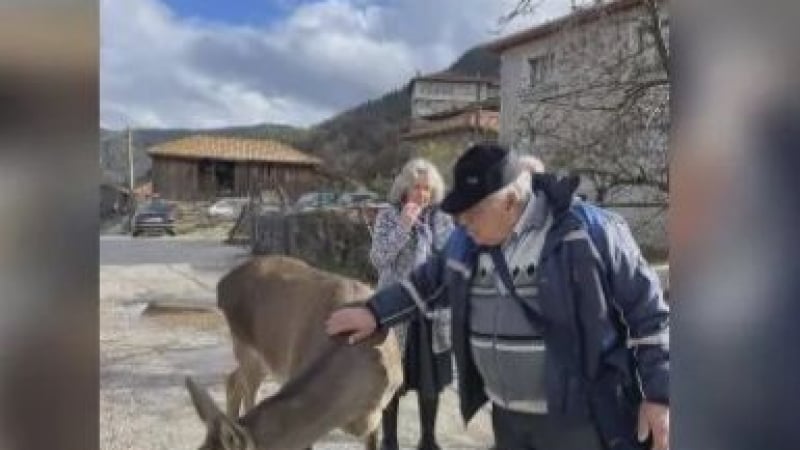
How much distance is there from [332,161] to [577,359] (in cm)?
1942

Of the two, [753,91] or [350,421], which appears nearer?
[753,91]

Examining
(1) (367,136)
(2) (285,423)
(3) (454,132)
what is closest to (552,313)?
(2) (285,423)

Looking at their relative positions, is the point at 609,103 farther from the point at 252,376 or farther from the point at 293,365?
the point at 293,365

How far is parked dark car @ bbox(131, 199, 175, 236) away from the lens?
30.8 meters

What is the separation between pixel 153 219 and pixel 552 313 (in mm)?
31401

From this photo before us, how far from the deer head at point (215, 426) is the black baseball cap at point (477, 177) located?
1.17 m

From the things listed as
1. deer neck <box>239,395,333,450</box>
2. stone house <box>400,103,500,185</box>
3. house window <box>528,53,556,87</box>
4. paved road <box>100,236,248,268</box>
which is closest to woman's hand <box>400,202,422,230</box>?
deer neck <box>239,395,333,450</box>

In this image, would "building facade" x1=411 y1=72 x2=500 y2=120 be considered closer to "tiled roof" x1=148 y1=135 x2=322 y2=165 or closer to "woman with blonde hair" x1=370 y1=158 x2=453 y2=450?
"tiled roof" x1=148 y1=135 x2=322 y2=165

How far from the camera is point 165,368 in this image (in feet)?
27.4

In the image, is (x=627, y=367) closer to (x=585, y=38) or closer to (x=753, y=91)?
(x=753, y=91)

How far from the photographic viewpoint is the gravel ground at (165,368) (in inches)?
231

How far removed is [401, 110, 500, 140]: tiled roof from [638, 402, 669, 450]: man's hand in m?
11.8

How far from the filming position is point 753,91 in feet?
2.45

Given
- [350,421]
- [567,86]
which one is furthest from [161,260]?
[350,421]
